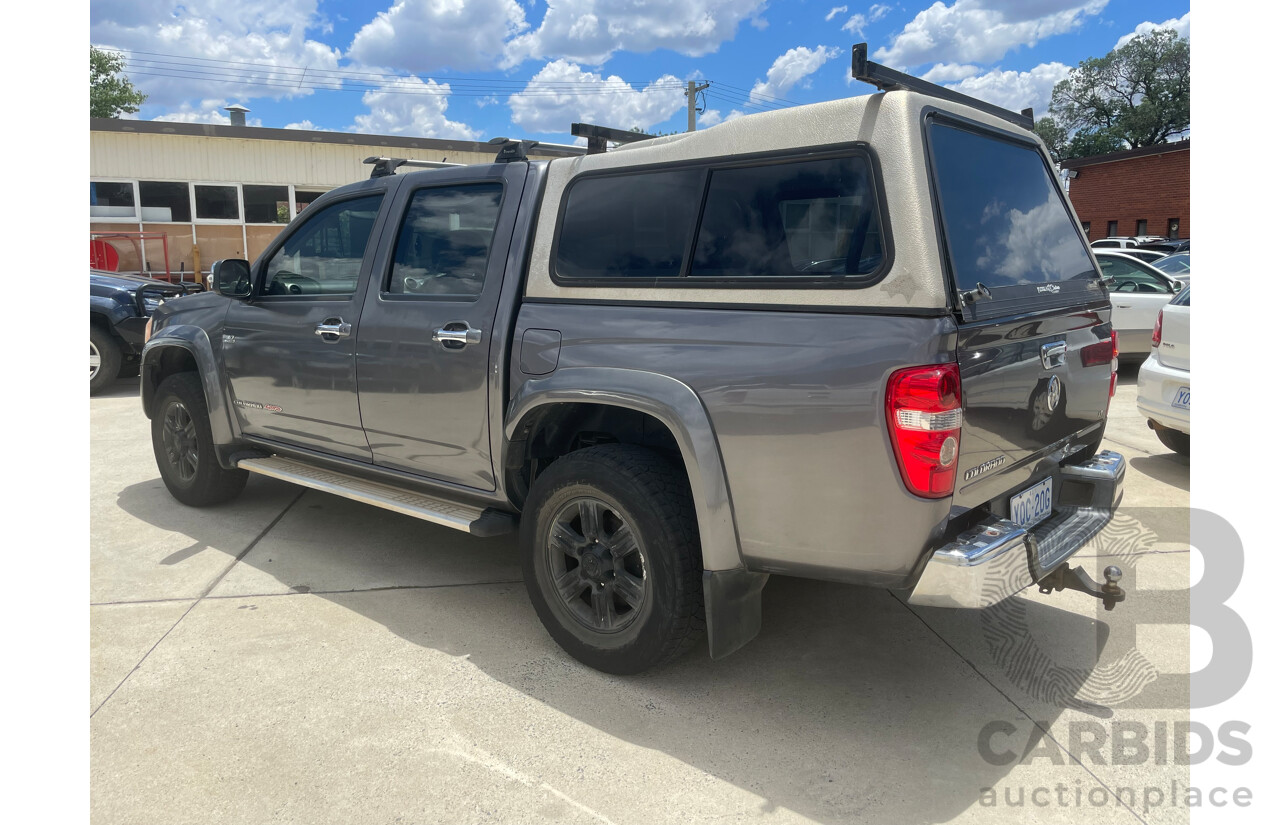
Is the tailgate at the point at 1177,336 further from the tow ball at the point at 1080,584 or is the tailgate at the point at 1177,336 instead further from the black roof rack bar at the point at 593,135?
the black roof rack bar at the point at 593,135

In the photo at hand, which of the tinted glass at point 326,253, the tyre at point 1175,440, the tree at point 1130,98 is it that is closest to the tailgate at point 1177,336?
the tyre at point 1175,440

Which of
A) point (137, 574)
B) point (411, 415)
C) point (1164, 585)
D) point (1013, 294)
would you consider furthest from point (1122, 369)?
point (137, 574)

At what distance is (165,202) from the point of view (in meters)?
18.9

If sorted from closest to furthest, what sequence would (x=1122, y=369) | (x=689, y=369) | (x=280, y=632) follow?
(x=689, y=369) < (x=280, y=632) < (x=1122, y=369)

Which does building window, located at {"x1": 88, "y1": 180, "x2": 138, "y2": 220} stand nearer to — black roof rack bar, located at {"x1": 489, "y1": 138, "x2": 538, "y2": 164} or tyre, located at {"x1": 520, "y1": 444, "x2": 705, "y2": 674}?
black roof rack bar, located at {"x1": 489, "y1": 138, "x2": 538, "y2": 164}

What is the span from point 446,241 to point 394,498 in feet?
3.95

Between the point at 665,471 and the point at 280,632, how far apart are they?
1890 mm

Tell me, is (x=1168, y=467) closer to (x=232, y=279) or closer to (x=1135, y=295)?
(x=1135, y=295)

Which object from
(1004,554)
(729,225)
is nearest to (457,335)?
(729,225)

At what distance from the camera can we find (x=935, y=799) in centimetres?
260

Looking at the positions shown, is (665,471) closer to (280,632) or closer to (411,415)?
(411,415)

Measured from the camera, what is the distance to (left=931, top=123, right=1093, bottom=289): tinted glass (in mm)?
2797

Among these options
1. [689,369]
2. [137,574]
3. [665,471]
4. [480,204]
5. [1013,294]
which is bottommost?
[137,574]

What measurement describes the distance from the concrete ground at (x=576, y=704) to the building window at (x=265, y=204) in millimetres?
16771
